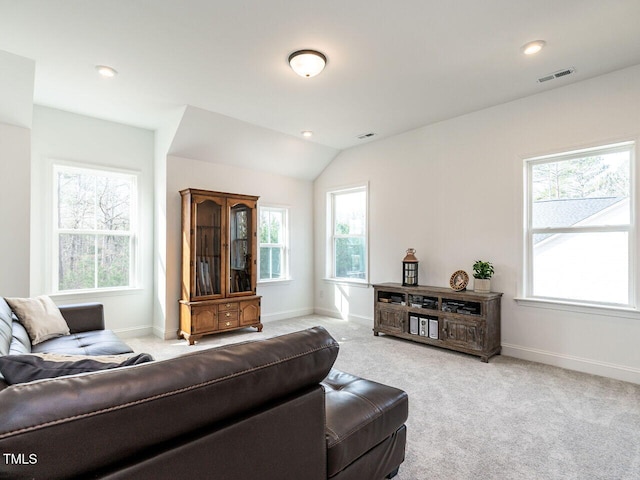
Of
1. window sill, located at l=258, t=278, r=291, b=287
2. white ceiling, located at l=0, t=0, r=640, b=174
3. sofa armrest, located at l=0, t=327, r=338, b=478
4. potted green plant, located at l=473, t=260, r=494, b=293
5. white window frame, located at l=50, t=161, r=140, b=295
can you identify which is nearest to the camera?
sofa armrest, located at l=0, t=327, r=338, b=478

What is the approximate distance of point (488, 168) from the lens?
4.04 meters

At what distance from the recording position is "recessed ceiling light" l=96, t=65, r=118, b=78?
3.10 meters

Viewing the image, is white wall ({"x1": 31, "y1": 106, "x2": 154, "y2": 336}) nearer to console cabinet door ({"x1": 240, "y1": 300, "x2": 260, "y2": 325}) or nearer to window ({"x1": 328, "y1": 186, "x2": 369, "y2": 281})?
console cabinet door ({"x1": 240, "y1": 300, "x2": 260, "y2": 325})

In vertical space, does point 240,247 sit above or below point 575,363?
above

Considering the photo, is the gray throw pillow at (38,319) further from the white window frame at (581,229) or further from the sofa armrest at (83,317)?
the white window frame at (581,229)

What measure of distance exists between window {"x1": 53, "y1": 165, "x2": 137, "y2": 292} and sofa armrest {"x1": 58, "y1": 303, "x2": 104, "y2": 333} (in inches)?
46.1

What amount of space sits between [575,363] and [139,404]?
401 cm

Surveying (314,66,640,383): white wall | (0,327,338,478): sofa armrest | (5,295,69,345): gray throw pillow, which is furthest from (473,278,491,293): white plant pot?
(5,295,69,345): gray throw pillow

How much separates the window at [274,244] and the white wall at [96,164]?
1669mm

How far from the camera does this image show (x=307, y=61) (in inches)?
112

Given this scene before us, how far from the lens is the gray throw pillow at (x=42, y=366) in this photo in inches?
43.3

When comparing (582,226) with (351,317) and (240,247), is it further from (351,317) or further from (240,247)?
(240,247)

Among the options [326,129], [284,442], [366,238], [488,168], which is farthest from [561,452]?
[326,129]

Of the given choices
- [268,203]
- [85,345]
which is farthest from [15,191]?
[268,203]
